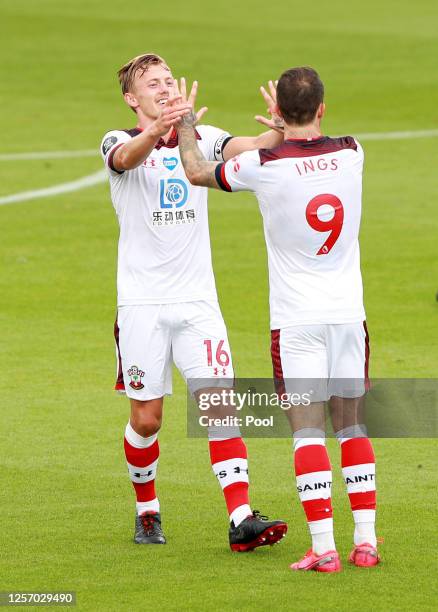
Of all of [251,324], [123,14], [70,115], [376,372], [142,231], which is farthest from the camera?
[123,14]

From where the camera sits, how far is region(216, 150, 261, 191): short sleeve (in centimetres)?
733

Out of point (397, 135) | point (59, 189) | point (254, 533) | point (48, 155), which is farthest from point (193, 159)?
point (397, 135)

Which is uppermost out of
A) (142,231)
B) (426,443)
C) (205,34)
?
(205,34)

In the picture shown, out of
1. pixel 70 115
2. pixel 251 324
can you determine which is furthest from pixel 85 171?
pixel 251 324

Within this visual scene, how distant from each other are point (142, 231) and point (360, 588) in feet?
7.46

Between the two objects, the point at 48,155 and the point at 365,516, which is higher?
the point at 48,155

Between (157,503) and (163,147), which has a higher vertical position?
(163,147)

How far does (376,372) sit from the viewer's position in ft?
40.4

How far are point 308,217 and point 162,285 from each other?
1.12 meters

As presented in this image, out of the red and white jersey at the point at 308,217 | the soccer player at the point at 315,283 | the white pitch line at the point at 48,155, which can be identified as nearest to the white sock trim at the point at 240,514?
the soccer player at the point at 315,283

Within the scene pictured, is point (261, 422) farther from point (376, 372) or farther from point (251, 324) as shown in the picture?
point (251, 324)

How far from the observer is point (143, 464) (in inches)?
324

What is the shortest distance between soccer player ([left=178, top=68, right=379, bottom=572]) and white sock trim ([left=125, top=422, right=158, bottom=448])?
41.6 inches

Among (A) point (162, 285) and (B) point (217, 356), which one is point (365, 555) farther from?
(A) point (162, 285)
